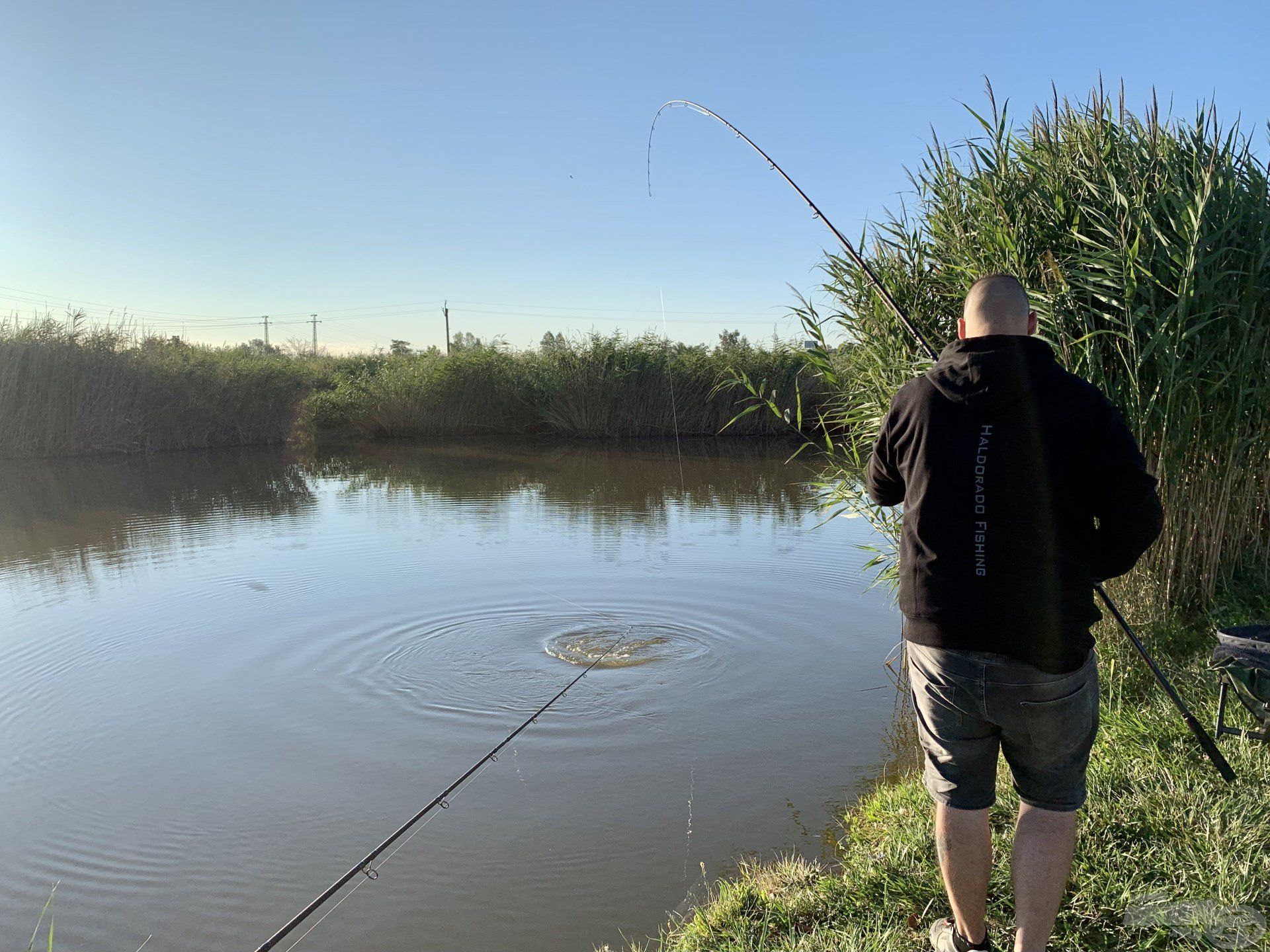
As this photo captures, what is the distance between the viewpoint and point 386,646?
745 centimetres

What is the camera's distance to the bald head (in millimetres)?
2566

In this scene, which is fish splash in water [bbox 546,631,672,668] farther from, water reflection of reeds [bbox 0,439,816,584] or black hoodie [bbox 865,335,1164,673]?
water reflection of reeds [bbox 0,439,816,584]

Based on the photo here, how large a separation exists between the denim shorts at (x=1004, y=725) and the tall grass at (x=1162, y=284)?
2751 mm

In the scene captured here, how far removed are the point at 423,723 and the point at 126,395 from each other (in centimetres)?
2258

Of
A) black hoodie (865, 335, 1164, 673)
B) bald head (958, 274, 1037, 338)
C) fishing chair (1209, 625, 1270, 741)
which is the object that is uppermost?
bald head (958, 274, 1037, 338)

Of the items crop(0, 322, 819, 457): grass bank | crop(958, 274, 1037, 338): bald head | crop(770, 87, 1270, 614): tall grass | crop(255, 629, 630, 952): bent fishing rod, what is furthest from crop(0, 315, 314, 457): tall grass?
crop(958, 274, 1037, 338): bald head

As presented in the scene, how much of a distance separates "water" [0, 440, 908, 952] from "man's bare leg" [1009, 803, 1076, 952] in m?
1.74

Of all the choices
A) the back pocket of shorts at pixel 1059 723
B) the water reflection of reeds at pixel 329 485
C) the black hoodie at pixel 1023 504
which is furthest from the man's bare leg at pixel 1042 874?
the water reflection of reeds at pixel 329 485

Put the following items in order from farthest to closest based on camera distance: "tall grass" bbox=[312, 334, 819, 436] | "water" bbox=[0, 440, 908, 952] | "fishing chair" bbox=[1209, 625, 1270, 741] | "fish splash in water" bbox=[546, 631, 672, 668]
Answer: "tall grass" bbox=[312, 334, 819, 436] → "fish splash in water" bbox=[546, 631, 672, 668] → "water" bbox=[0, 440, 908, 952] → "fishing chair" bbox=[1209, 625, 1270, 741]

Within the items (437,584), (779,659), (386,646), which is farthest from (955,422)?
(437,584)

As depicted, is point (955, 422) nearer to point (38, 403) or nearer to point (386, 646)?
point (386, 646)

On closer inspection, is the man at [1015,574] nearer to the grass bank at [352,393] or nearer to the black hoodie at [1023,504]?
the black hoodie at [1023,504]

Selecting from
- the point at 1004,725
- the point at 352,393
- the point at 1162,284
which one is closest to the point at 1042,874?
the point at 1004,725

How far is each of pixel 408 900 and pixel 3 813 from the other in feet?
7.97
